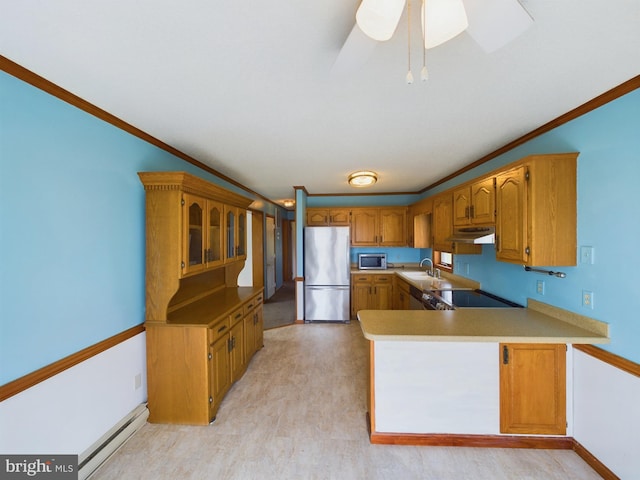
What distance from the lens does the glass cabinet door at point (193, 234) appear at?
216 centimetres

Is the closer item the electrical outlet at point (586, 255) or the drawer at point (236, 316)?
the electrical outlet at point (586, 255)

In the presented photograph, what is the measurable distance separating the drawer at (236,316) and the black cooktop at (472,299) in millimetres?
2200

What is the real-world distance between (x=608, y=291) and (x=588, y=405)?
0.78 meters

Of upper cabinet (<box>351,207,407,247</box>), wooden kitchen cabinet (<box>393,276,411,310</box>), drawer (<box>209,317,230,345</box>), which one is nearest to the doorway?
upper cabinet (<box>351,207,407,247</box>)

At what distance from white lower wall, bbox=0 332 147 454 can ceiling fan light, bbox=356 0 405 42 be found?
230 cm

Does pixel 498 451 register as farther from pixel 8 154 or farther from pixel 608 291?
pixel 8 154

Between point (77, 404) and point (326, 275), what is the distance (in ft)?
11.3

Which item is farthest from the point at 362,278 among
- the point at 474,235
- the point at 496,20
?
the point at 496,20

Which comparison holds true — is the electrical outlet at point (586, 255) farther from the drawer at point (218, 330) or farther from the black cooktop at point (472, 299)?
the drawer at point (218, 330)

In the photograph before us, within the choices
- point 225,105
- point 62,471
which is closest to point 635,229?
point 225,105

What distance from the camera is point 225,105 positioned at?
5.80ft

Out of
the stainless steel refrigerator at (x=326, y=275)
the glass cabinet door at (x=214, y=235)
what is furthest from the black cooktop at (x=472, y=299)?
the glass cabinet door at (x=214, y=235)

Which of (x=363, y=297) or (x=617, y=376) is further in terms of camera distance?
(x=363, y=297)

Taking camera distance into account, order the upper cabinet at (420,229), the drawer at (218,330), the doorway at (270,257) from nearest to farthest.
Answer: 1. the drawer at (218,330)
2. the upper cabinet at (420,229)
3. the doorway at (270,257)
